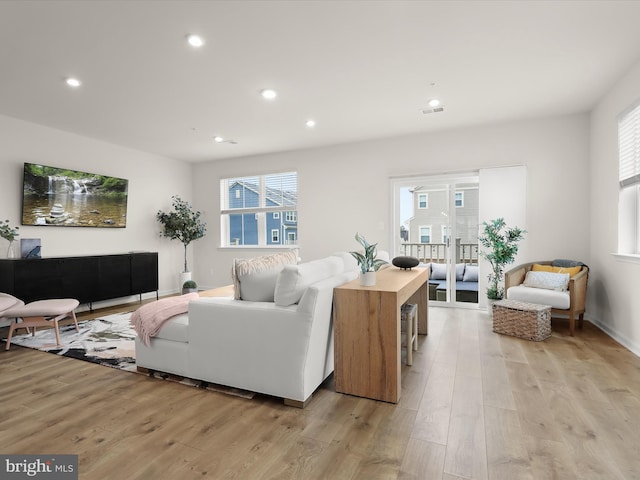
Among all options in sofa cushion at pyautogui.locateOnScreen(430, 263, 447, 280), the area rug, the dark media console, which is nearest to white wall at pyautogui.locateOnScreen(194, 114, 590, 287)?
sofa cushion at pyautogui.locateOnScreen(430, 263, 447, 280)

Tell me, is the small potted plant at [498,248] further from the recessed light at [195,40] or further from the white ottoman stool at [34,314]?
the white ottoman stool at [34,314]

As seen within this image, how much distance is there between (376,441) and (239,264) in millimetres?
1378

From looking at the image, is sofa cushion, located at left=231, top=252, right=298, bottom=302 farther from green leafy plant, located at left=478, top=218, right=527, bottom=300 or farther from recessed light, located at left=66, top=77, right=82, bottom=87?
green leafy plant, located at left=478, top=218, right=527, bottom=300

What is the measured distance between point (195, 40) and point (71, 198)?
3.60 m

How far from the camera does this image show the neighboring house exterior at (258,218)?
6.24 metres

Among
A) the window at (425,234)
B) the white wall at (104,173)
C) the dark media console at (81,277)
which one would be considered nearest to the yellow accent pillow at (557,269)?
the window at (425,234)

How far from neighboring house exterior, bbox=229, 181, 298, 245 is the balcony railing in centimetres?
210

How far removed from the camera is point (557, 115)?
4371mm

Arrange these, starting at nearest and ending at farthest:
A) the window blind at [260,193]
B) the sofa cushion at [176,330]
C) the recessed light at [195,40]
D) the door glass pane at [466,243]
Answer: the sofa cushion at [176,330] → the recessed light at [195,40] → the door glass pane at [466,243] → the window blind at [260,193]

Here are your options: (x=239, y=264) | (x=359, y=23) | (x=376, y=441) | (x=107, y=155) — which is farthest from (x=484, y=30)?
(x=107, y=155)

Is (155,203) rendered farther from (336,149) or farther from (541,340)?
(541,340)

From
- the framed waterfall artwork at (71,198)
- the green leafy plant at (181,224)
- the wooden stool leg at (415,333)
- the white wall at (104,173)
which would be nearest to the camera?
the wooden stool leg at (415,333)

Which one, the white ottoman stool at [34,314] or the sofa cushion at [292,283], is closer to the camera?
the sofa cushion at [292,283]

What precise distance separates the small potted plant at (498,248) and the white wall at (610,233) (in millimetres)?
850
